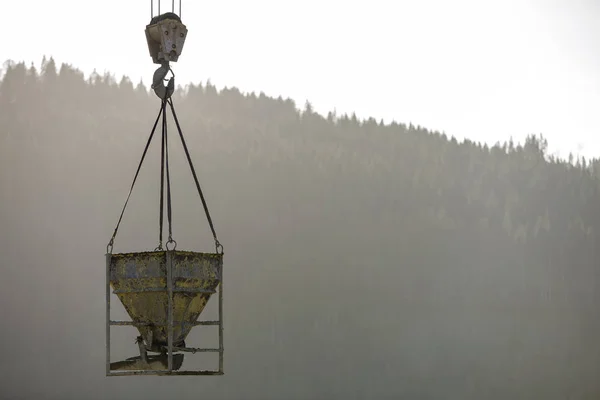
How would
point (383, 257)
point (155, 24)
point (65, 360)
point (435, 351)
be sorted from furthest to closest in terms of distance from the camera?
point (383, 257), point (435, 351), point (65, 360), point (155, 24)

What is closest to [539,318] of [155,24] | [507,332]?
[507,332]

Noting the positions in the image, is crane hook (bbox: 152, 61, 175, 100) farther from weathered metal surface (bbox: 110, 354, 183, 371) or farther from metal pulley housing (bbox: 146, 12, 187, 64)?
weathered metal surface (bbox: 110, 354, 183, 371)

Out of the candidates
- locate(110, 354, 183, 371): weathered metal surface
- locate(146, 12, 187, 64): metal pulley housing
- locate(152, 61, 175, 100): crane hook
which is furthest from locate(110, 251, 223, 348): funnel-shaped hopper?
locate(146, 12, 187, 64): metal pulley housing

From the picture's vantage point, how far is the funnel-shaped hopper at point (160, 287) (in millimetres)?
11984

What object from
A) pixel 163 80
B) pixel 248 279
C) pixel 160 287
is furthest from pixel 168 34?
pixel 248 279

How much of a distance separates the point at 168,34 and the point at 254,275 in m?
167

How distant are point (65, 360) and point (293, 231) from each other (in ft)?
141

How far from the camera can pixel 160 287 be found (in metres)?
12.0

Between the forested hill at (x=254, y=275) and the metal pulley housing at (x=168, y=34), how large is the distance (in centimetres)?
15145

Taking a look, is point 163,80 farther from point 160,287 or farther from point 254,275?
point 254,275

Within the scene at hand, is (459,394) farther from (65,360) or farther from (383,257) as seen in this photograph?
(65,360)

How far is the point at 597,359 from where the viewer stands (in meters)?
194

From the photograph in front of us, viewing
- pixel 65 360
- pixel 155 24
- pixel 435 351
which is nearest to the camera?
pixel 155 24

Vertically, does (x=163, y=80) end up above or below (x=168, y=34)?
below
